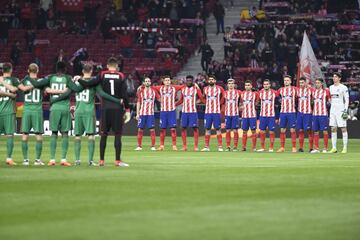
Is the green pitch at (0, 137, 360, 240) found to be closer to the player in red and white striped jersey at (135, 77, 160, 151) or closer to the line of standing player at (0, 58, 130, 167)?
the line of standing player at (0, 58, 130, 167)

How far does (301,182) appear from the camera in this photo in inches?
682

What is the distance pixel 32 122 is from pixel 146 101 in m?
11.8

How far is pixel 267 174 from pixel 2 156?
9.05 m

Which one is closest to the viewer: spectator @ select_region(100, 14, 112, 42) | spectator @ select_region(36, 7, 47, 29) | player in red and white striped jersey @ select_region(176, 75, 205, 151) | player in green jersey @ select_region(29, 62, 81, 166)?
player in green jersey @ select_region(29, 62, 81, 166)

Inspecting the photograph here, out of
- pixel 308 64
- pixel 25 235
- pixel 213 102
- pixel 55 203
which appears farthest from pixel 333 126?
pixel 25 235

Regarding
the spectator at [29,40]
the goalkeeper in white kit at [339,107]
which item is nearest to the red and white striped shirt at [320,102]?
the goalkeeper in white kit at [339,107]

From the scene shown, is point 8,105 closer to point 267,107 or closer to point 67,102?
point 67,102

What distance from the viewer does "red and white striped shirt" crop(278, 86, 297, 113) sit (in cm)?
3225

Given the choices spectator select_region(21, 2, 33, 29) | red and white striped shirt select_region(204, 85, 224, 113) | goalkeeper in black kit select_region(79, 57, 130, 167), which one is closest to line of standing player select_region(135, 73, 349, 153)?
red and white striped shirt select_region(204, 85, 224, 113)

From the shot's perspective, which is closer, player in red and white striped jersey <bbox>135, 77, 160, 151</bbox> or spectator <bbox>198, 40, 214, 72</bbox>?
player in red and white striped jersey <bbox>135, 77, 160, 151</bbox>

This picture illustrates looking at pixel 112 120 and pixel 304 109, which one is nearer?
pixel 112 120

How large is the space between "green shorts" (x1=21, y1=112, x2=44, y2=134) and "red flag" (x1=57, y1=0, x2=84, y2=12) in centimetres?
3390

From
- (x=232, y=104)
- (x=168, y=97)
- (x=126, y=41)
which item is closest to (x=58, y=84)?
(x=168, y=97)

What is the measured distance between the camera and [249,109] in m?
33.3
